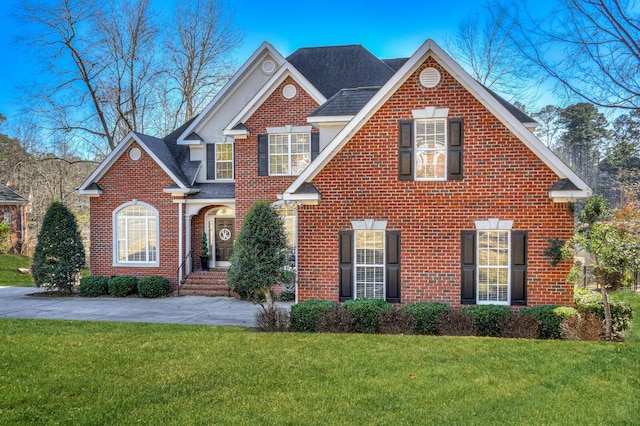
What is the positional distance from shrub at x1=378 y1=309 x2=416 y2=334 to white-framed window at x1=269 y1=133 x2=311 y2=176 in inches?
300

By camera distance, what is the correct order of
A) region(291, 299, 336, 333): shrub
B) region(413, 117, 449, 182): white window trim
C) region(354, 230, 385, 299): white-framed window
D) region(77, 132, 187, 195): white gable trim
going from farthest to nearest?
region(77, 132, 187, 195): white gable trim < region(354, 230, 385, 299): white-framed window < region(413, 117, 449, 182): white window trim < region(291, 299, 336, 333): shrub

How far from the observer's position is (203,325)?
37.0 ft

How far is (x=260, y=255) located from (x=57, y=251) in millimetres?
10451

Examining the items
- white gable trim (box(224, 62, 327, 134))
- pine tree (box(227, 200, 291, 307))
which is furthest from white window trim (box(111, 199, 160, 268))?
pine tree (box(227, 200, 291, 307))

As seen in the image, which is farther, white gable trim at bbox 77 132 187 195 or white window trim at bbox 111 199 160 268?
white window trim at bbox 111 199 160 268

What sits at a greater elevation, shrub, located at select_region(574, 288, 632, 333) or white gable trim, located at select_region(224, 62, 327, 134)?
white gable trim, located at select_region(224, 62, 327, 134)

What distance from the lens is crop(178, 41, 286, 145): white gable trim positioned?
1764 centimetres

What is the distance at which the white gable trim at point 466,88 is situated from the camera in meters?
10.5

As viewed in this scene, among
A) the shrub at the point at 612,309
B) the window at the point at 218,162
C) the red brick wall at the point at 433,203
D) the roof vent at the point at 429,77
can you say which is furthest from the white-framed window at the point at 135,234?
the shrub at the point at 612,309

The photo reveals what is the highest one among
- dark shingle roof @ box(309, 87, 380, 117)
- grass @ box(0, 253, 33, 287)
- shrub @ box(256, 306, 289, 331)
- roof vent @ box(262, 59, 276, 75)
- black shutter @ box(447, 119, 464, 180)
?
roof vent @ box(262, 59, 276, 75)

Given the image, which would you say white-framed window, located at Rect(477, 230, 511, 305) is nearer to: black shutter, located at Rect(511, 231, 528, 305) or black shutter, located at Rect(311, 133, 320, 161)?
black shutter, located at Rect(511, 231, 528, 305)

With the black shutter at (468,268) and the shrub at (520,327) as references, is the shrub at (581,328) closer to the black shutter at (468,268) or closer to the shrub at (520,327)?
the shrub at (520,327)

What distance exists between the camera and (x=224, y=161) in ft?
60.9

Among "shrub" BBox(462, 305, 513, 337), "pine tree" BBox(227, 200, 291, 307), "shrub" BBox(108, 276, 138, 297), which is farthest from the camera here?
"shrub" BBox(108, 276, 138, 297)
